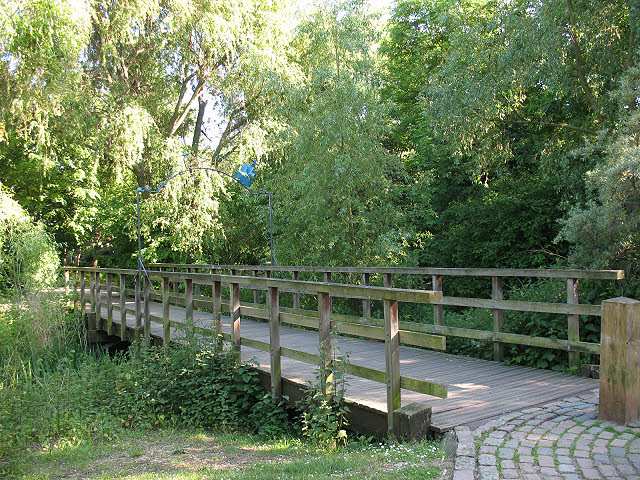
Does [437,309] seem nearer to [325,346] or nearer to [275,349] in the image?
[275,349]

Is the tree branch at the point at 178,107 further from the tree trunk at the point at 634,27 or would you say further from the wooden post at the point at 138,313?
the tree trunk at the point at 634,27

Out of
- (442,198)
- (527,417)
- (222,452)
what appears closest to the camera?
(527,417)

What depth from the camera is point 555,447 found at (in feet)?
12.8

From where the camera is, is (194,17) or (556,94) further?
(194,17)

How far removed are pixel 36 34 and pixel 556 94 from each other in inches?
455

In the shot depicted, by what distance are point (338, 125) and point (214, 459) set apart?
26.2 ft

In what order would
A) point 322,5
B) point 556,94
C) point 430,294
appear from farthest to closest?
point 322,5 < point 556,94 < point 430,294

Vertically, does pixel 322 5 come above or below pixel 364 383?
above

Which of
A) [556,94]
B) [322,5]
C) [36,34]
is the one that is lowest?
[556,94]

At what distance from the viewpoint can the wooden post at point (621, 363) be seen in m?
4.33

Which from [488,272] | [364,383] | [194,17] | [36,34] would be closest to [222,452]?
[364,383]

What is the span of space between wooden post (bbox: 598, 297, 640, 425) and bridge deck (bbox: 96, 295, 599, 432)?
72 cm

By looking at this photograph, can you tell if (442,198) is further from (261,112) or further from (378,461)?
(378,461)

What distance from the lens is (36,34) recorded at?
12.8 meters
